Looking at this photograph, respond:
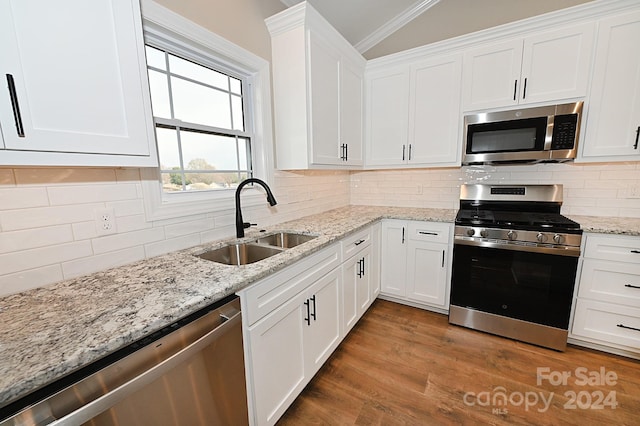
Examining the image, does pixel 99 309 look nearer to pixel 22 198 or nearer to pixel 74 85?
pixel 22 198

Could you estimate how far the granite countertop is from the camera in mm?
590

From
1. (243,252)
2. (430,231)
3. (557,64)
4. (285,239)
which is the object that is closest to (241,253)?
(243,252)

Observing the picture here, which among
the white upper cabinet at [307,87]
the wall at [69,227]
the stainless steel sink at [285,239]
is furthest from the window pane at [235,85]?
the stainless steel sink at [285,239]

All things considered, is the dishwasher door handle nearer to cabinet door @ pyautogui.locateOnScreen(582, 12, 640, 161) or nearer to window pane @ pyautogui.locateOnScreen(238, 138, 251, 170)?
window pane @ pyautogui.locateOnScreen(238, 138, 251, 170)

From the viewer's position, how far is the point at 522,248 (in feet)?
6.24

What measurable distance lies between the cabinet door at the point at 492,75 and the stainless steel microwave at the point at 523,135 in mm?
116

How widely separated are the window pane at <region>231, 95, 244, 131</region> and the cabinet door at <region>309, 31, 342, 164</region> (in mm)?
544

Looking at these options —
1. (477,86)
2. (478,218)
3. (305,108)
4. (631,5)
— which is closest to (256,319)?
(305,108)

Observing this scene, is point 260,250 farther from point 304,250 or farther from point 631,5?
point 631,5

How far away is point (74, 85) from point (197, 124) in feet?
2.67

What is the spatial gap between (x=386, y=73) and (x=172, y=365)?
2.85m

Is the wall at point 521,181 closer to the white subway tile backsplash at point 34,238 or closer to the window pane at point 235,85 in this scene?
the window pane at point 235,85

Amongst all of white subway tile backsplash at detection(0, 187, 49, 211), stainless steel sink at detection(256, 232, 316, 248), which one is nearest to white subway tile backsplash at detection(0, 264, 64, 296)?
white subway tile backsplash at detection(0, 187, 49, 211)

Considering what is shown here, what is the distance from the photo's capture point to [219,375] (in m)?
0.98
